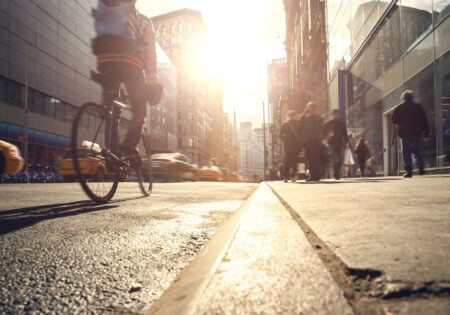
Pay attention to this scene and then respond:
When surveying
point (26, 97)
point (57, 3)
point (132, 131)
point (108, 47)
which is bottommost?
point (132, 131)

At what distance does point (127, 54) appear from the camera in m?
3.10

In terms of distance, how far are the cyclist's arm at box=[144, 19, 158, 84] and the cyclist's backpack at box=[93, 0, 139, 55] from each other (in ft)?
1.01

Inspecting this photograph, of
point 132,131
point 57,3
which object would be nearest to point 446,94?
point 132,131

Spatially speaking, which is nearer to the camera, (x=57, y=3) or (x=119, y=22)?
Answer: (x=119, y=22)

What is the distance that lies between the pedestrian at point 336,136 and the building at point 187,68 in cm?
6336

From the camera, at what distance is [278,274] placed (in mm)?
684

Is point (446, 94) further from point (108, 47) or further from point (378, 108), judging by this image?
point (108, 47)

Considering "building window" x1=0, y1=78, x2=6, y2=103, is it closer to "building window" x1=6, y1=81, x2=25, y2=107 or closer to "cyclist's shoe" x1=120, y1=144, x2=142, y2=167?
"building window" x1=6, y1=81, x2=25, y2=107

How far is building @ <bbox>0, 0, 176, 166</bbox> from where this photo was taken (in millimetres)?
21969

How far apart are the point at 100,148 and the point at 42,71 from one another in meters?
26.3

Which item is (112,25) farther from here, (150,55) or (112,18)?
(150,55)

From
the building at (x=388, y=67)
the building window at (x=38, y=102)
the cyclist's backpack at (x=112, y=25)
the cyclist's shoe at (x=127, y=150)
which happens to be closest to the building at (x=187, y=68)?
the building window at (x=38, y=102)

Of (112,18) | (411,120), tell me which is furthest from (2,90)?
(411,120)

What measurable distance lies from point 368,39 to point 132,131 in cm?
1320
